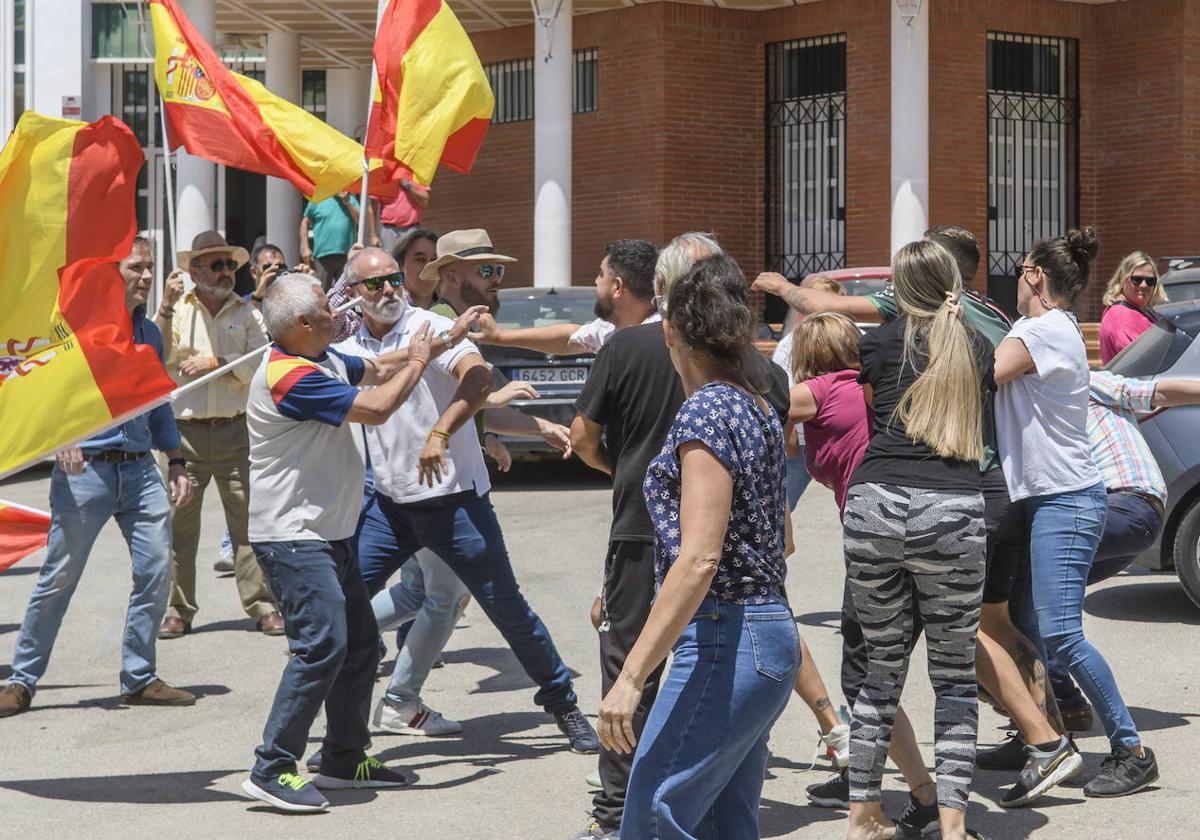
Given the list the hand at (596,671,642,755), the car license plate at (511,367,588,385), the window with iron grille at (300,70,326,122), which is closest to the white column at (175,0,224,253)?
the window with iron grille at (300,70,326,122)

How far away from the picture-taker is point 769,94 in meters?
22.7

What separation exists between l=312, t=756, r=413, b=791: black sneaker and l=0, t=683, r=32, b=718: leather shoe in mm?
1886

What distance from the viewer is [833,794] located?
6.03 metres

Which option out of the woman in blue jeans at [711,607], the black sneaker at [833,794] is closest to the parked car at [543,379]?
the black sneaker at [833,794]

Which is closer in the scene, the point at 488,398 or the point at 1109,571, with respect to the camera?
the point at 488,398

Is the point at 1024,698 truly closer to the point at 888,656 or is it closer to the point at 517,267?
the point at 888,656

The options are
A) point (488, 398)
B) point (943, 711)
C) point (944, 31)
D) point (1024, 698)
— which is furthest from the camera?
point (944, 31)

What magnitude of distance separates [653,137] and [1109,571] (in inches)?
605

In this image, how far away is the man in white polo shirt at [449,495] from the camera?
6.83 metres

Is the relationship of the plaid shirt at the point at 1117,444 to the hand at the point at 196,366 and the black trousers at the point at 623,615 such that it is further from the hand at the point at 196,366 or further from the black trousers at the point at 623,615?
the hand at the point at 196,366

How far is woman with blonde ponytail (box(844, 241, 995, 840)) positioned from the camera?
5.30 metres

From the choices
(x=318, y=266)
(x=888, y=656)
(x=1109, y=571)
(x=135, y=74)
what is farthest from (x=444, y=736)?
(x=135, y=74)

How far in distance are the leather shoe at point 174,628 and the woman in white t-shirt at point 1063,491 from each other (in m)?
4.89

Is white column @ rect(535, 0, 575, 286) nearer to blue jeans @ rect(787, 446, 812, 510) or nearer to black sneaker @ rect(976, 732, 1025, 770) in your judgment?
blue jeans @ rect(787, 446, 812, 510)
